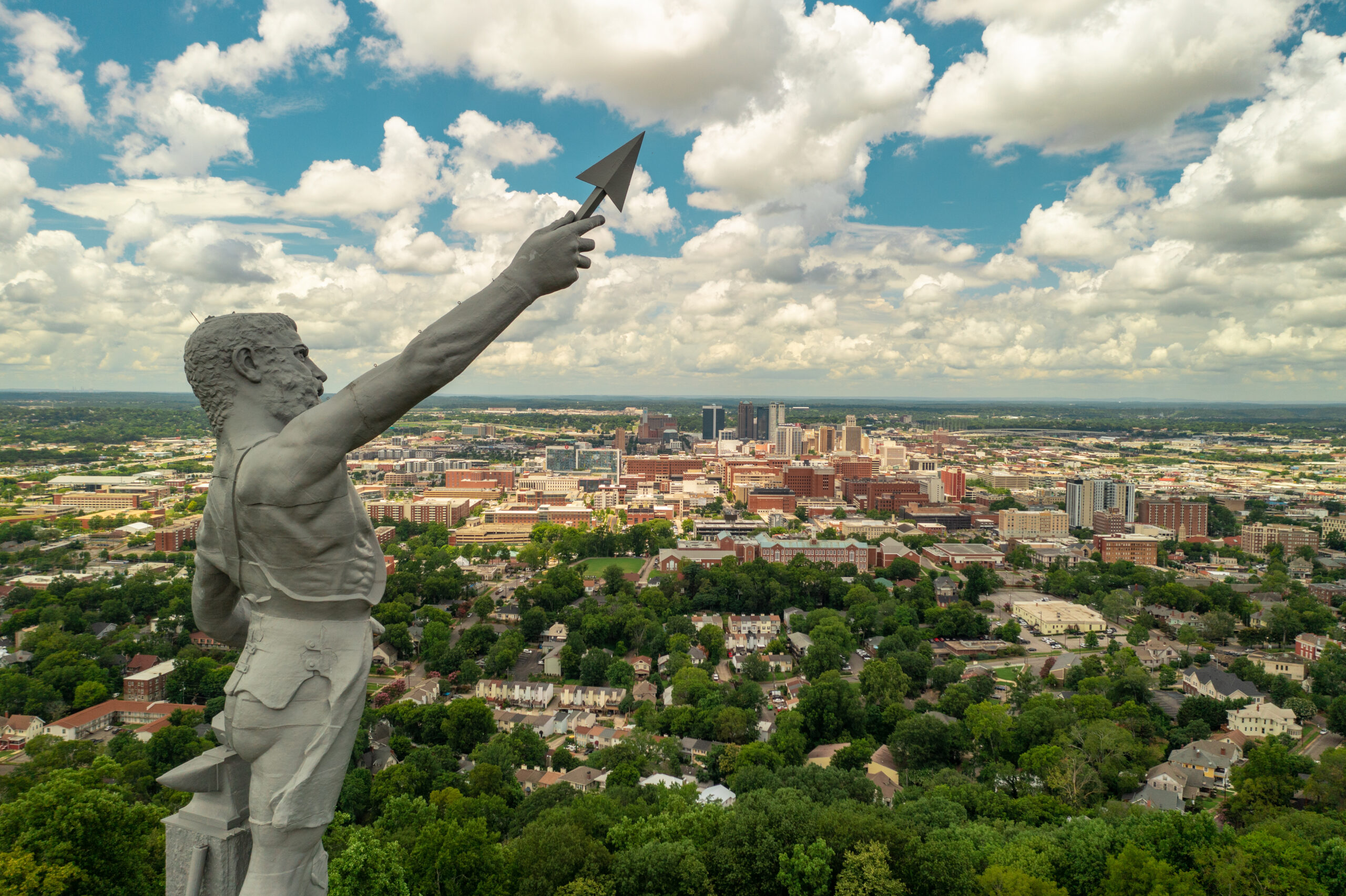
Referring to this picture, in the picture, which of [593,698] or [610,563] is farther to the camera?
[610,563]

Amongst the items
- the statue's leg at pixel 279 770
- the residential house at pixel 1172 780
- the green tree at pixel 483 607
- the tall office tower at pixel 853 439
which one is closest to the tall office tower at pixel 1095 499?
the tall office tower at pixel 853 439

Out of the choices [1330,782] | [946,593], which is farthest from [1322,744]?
[946,593]

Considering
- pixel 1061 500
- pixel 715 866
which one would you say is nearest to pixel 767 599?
pixel 715 866

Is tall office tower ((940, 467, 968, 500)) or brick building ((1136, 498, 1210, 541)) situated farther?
tall office tower ((940, 467, 968, 500))

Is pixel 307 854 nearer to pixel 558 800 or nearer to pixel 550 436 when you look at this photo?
pixel 558 800

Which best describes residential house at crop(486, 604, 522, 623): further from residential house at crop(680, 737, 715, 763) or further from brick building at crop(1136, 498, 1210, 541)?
brick building at crop(1136, 498, 1210, 541)

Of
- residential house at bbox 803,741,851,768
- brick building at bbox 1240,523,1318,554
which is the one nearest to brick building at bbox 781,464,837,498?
brick building at bbox 1240,523,1318,554

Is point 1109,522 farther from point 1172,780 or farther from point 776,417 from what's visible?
point 776,417

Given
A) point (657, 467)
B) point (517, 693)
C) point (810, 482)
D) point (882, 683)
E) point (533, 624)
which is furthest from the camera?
point (657, 467)
